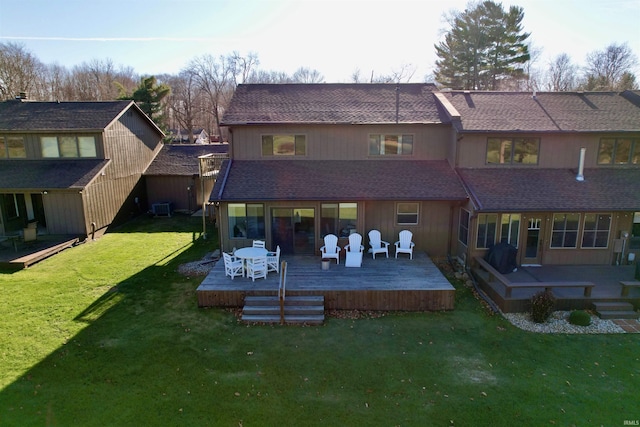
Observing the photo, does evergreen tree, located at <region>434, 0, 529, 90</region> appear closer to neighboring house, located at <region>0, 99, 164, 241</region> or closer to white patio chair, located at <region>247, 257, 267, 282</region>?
neighboring house, located at <region>0, 99, 164, 241</region>

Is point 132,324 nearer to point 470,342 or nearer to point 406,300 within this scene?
point 406,300

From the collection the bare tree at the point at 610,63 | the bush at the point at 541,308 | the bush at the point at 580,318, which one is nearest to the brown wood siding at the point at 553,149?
the bush at the point at 541,308

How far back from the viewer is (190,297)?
11.0 m

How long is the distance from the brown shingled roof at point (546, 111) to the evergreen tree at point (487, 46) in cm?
1882

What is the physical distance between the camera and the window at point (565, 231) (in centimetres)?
1255

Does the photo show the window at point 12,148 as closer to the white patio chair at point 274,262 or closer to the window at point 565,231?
the white patio chair at point 274,262

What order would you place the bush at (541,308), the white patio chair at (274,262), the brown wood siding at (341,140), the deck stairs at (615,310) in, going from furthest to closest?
1. the brown wood siding at (341,140)
2. the white patio chair at (274,262)
3. the deck stairs at (615,310)
4. the bush at (541,308)

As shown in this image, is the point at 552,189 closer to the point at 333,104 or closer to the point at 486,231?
the point at 486,231

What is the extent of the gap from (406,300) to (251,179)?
22.6 feet

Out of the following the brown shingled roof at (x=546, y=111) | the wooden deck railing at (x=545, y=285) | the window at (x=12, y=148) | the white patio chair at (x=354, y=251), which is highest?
the brown shingled roof at (x=546, y=111)

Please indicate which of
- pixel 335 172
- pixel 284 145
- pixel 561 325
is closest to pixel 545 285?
pixel 561 325

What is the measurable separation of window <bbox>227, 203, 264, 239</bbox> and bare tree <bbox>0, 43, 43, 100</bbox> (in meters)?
34.9

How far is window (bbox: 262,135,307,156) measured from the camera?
14414 mm

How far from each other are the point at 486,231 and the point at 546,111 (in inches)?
246
